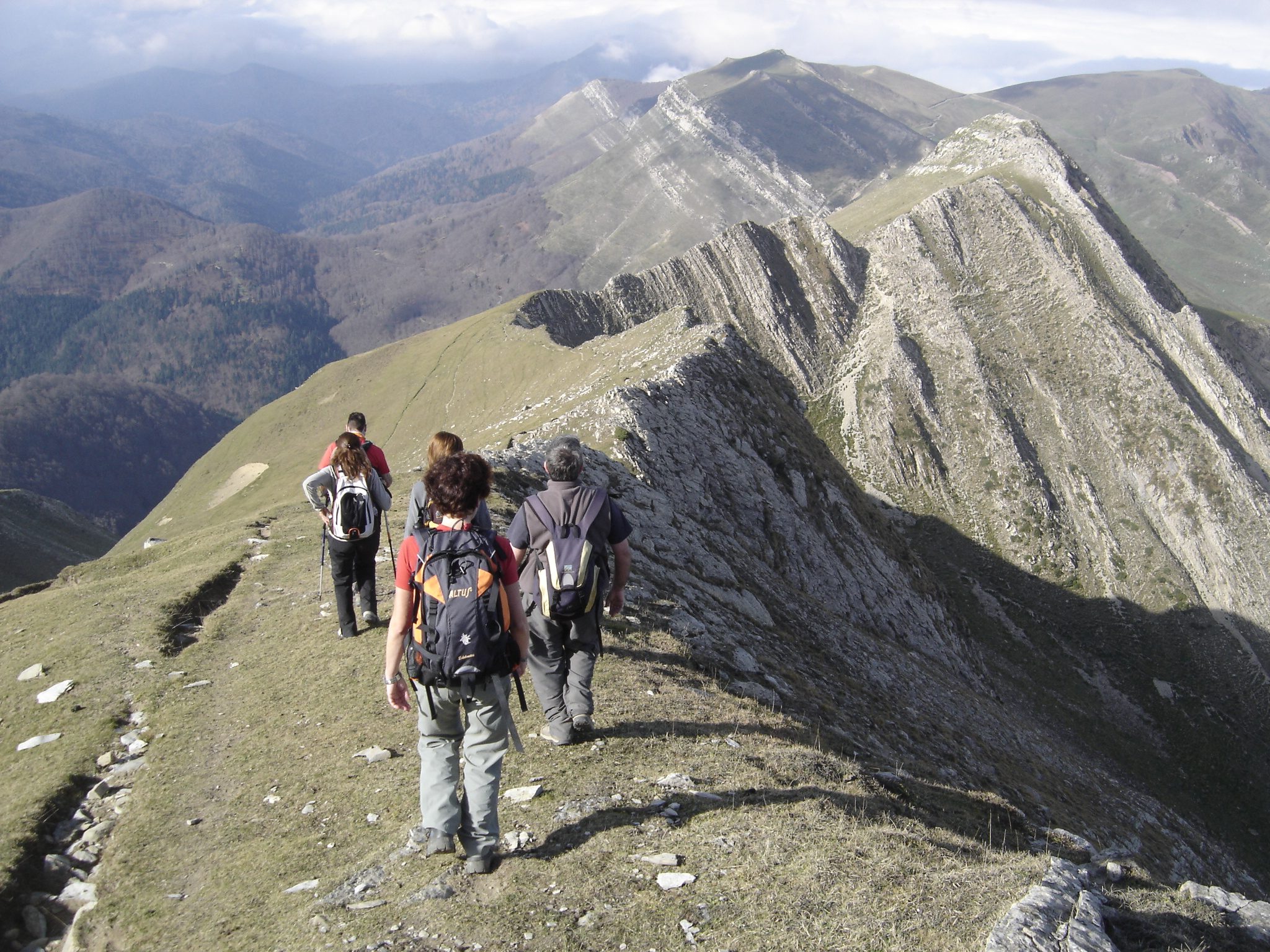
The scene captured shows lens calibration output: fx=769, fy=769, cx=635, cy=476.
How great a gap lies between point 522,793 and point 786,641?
18.0m

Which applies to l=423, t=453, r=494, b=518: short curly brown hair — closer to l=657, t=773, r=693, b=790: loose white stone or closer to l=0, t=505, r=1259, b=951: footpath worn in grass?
l=0, t=505, r=1259, b=951: footpath worn in grass

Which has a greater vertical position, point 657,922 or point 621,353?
point 621,353

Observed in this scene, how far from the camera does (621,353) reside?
205 feet

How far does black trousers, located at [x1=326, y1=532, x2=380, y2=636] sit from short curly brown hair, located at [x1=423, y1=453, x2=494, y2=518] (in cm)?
794

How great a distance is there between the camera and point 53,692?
15375 mm

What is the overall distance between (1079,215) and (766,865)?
132 metres

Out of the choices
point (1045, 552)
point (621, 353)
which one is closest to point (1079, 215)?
point (1045, 552)

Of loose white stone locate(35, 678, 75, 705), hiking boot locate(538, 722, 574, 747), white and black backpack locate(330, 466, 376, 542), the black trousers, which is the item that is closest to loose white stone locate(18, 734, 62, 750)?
loose white stone locate(35, 678, 75, 705)

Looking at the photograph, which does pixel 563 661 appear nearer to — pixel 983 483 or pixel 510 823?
pixel 510 823

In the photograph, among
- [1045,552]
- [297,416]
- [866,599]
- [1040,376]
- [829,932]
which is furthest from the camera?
[297,416]

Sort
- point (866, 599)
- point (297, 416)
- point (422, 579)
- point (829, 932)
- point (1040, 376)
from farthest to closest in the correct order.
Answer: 1. point (297, 416)
2. point (1040, 376)
3. point (866, 599)
4. point (422, 579)
5. point (829, 932)

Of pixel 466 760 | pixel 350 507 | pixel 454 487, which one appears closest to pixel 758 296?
pixel 350 507

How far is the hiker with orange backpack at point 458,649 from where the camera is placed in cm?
822

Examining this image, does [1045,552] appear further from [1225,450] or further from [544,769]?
[544,769]
